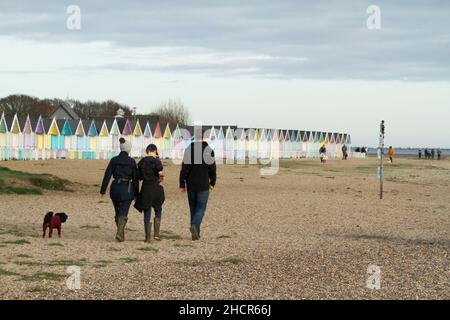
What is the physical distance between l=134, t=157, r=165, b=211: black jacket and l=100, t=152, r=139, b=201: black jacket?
14 cm

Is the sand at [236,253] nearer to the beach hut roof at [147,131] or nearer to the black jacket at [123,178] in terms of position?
the black jacket at [123,178]

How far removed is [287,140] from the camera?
116000 mm

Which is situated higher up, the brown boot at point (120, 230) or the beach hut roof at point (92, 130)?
the beach hut roof at point (92, 130)

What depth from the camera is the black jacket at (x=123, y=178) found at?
14820mm

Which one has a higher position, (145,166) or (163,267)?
(145,166)

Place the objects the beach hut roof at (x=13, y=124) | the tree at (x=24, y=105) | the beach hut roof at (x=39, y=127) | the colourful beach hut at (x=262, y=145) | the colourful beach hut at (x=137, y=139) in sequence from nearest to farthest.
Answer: the beach hut roof at (x=13, y=124)
the beach hut roof at (x=39, y=127)
the colourful beach hut at (x=137, y=139)
the colourful beach hut at (x=262, y=145)
the tree at (x=24, y=105)

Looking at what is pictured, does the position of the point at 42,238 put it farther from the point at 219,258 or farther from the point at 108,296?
the point at 108,296

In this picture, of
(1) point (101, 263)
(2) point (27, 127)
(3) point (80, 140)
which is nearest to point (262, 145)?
(3) point (80, 140)

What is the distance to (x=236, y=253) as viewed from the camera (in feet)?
45.0

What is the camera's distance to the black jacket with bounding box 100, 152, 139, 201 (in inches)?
583

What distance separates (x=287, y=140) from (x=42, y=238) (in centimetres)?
10153

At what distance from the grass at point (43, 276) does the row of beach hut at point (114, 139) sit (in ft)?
119

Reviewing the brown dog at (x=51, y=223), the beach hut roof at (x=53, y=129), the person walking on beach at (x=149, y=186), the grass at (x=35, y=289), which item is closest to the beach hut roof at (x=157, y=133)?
the beach hut roof at (x=53, y=129)
